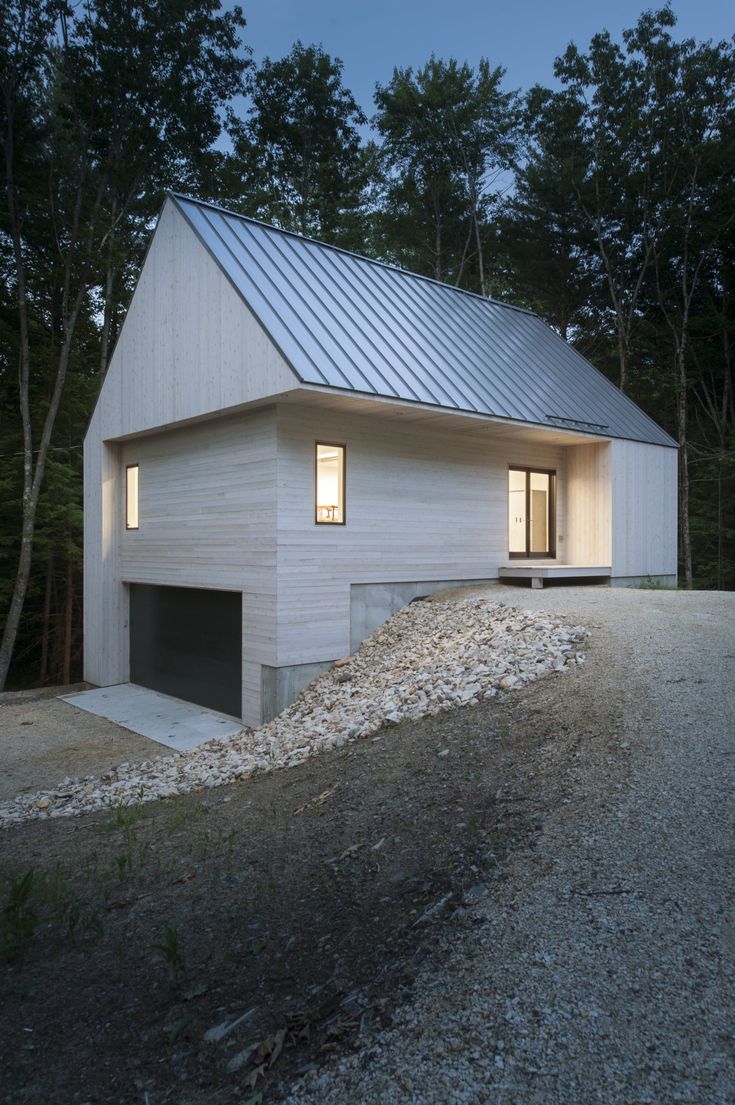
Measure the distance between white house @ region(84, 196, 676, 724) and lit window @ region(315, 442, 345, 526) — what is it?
1.0 inches

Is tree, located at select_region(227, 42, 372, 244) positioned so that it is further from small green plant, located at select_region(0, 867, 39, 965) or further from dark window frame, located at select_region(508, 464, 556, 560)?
small green plant, located at select_region(0, 867, 39, 965)

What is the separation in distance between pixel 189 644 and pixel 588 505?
720 centimetres

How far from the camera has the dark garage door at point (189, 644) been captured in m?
9.43

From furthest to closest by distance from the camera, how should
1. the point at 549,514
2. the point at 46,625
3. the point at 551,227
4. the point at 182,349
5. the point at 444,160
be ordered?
the point at 444,160
the point at 551,227
the point at 46,625
the point at 549,514
the point at 182,349

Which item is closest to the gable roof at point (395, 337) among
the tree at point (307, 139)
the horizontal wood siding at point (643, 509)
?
the horizontal wood siding at point (643, 509)

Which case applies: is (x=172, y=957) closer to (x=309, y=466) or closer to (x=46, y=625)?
(x=309, y=466)

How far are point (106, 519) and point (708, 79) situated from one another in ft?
57.5

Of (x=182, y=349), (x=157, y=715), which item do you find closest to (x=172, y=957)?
(x=157, y=715)

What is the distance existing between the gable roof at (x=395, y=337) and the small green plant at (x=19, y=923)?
541 cm

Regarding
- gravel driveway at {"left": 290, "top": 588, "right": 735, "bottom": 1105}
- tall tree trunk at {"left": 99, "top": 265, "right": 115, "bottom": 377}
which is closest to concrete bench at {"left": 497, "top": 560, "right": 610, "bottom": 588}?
gravel driveway at {"left": 290, "top": 588, "right": 735, "bottom": 1105}

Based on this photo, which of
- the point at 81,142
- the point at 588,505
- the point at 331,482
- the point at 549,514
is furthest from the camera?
the point at 81,142

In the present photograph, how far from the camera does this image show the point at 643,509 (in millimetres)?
12320

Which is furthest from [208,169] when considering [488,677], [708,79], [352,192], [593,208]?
[488,677]

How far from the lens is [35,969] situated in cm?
298
